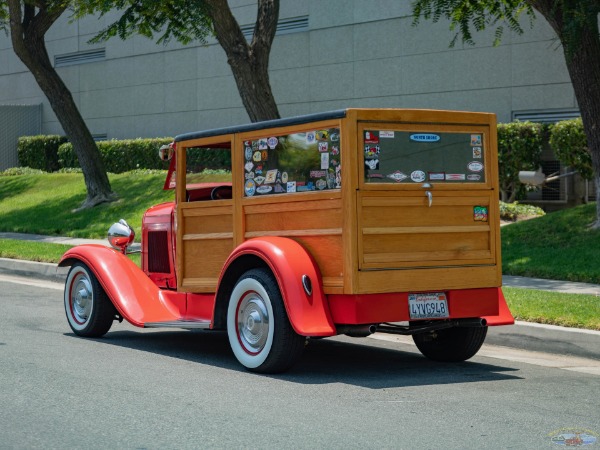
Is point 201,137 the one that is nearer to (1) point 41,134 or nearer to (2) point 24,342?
(2) point 24,342

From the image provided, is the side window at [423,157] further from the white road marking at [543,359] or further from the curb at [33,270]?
the curb at [33,270]

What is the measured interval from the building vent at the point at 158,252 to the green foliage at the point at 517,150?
1229cm

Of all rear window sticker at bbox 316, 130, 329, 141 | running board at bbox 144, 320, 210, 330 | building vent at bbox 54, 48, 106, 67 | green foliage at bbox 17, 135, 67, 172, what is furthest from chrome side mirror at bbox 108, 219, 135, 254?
green foliage at bbox 17, 135, 67, 172

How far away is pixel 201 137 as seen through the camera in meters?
9.48

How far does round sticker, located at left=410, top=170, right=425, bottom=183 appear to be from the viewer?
27.4ft

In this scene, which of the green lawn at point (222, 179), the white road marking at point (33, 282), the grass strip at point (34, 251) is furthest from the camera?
→ the grass strip at point (34, 251)

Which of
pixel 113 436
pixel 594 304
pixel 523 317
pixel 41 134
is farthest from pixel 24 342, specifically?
pixel 41 134

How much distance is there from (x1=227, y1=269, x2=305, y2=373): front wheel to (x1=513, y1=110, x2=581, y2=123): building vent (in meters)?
14.3

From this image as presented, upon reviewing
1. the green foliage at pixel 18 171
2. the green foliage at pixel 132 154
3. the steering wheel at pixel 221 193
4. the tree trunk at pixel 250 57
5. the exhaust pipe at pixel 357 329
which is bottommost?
the exhaust pipe at pixel 357 329

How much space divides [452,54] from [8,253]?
10846 millimetres

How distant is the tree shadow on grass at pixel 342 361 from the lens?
8.25 metres

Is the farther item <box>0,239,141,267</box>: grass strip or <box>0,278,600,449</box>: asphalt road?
<box>0,239,141,267</box>: grass strip

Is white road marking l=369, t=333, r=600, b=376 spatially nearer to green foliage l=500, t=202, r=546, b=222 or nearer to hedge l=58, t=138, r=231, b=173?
green foliage l=500, t=202, r=546, b=222

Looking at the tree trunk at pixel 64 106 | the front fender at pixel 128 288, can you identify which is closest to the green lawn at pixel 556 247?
the front fender at pixel 128 288
